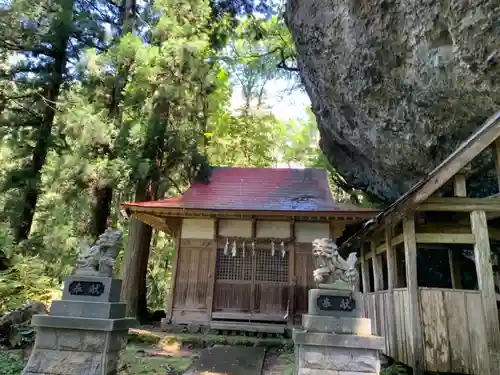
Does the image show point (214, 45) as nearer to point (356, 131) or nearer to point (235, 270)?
point (356, 131)

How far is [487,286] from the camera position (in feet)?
20.0

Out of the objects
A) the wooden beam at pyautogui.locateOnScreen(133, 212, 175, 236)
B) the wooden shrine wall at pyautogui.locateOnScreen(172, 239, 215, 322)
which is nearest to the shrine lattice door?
the wooden shrine wall at pyautogui.locateOnScreen(172, 239, 215, 322)

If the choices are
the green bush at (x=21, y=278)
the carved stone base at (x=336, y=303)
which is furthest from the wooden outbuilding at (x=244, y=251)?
the carved stone base at (x=336, y=303)

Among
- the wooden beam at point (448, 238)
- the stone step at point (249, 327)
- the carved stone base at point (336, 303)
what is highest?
the wooden beam at point (448, 238)

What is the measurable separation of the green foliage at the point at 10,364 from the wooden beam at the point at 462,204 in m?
7.68

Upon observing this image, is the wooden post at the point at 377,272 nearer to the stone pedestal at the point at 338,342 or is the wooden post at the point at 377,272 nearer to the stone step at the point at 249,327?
the stone step at the point at 249,327

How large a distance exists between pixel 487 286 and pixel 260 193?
6.90 meters

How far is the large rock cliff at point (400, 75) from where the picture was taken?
7.47m

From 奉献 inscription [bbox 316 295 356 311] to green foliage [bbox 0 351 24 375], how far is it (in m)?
5.28

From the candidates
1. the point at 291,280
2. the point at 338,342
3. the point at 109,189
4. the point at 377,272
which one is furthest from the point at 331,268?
the point at 109,189

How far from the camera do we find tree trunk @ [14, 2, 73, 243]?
1030cm

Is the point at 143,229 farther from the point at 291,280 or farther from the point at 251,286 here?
the point at 291,280

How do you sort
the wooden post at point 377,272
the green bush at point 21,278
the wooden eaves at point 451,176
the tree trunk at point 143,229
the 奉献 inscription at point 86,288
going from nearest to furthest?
the 奉献 inscription at point 86,288 → the wooden eaves at point 451,176 → the green bush at point 21,278 → the wooden post at point 377,272 → the tree trunk at point 143,229

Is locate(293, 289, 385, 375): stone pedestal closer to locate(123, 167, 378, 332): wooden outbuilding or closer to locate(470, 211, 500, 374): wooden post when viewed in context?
locate(470, 211, 500, 374): wooden post
